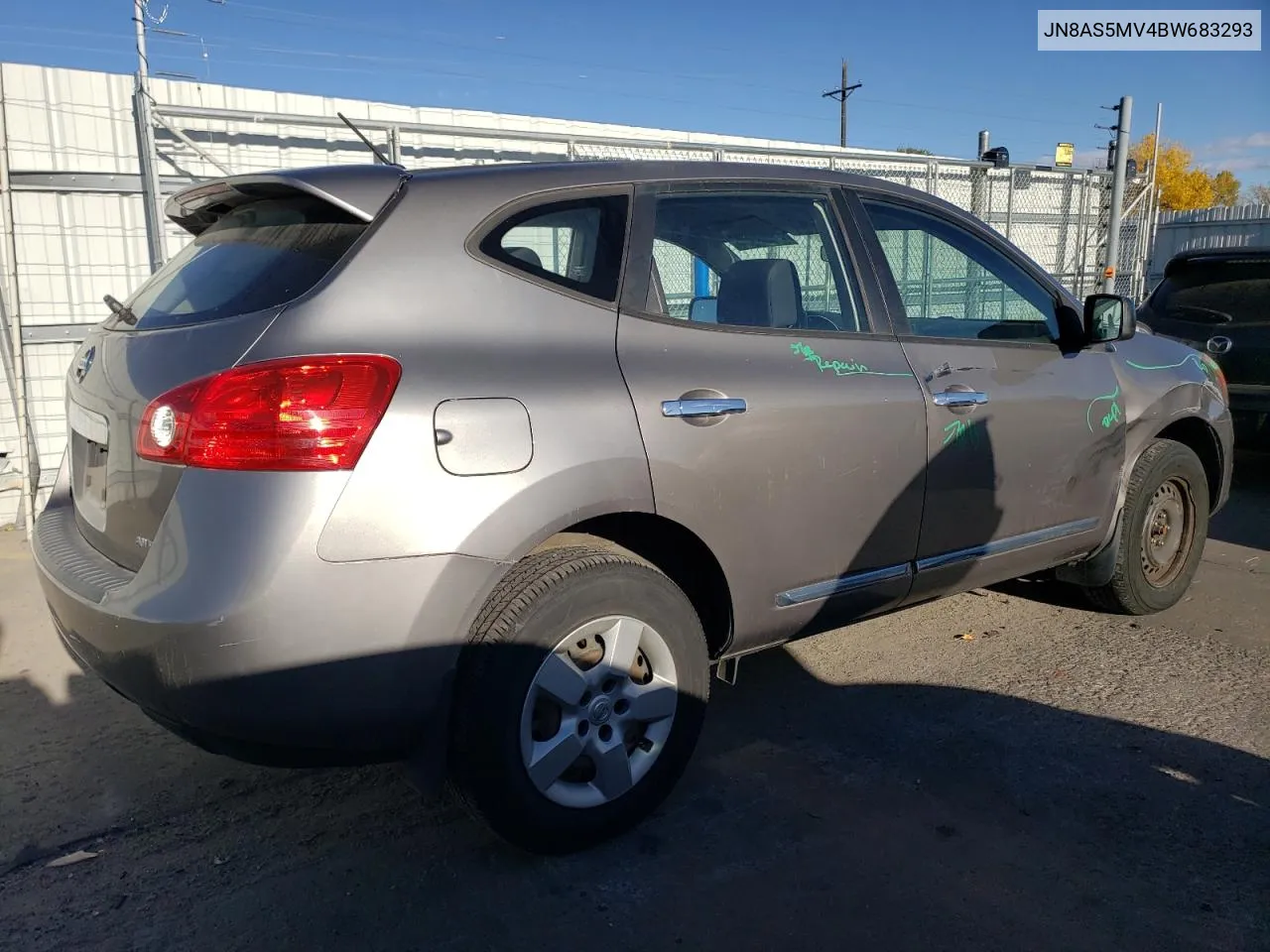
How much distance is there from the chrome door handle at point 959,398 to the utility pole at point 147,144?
4.97 metres

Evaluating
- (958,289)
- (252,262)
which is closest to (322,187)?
(252,262)

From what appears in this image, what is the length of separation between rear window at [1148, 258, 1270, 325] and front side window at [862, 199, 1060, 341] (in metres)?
4.23

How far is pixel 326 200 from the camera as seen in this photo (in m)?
2.47

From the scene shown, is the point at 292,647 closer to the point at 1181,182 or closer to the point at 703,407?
the point at 703,407

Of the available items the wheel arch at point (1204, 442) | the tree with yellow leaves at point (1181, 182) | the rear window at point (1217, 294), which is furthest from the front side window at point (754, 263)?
the tree with yellow leaves at point (1181, 182)

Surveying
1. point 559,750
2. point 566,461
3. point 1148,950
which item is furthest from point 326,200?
point 1148,950

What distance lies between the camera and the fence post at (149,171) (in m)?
6.18

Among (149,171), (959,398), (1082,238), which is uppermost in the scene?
(149,171)

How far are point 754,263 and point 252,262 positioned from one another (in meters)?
1.54

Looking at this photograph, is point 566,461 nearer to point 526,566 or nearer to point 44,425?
point 526,566

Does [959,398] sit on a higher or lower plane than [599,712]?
higher

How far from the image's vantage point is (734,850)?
2740 mm

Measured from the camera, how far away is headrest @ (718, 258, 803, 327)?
308 cm

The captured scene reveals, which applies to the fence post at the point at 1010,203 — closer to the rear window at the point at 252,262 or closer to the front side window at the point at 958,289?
the front side window at the point at 958,289
